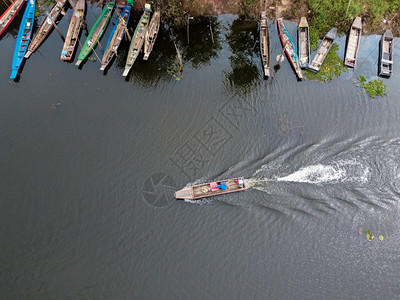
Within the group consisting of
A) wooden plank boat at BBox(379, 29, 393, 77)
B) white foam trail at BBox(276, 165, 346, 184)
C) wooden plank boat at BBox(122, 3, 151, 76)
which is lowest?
white foam trail at BBox(276, 165, 346, 184)

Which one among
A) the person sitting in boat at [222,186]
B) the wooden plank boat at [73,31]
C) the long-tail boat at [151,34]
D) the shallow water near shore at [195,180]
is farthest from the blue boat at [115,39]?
the person sitting in boat at [222,186]

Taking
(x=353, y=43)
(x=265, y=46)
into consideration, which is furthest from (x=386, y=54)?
(x=265, y=46)

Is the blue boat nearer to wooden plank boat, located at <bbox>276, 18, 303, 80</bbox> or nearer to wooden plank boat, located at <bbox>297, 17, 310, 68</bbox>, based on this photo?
wooden plank boat, located at <bbox>276, 18, 303, 80</bbox>

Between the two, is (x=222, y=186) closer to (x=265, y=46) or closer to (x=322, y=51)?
(x=265, y=46)

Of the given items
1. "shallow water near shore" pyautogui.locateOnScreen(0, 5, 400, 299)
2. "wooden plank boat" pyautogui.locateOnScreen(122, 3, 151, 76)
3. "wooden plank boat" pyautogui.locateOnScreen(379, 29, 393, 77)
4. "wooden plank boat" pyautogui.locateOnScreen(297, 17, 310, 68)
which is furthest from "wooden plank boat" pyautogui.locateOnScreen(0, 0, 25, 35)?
"wooden plank boat" pyautogui.locateOnScreen(379, 29, 393, 77)

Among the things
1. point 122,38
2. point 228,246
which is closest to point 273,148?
point 228,246

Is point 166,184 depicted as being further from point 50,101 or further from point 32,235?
point 50,101

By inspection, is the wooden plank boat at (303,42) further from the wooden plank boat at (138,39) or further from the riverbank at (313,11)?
the wooden plank boat at (138,39)
